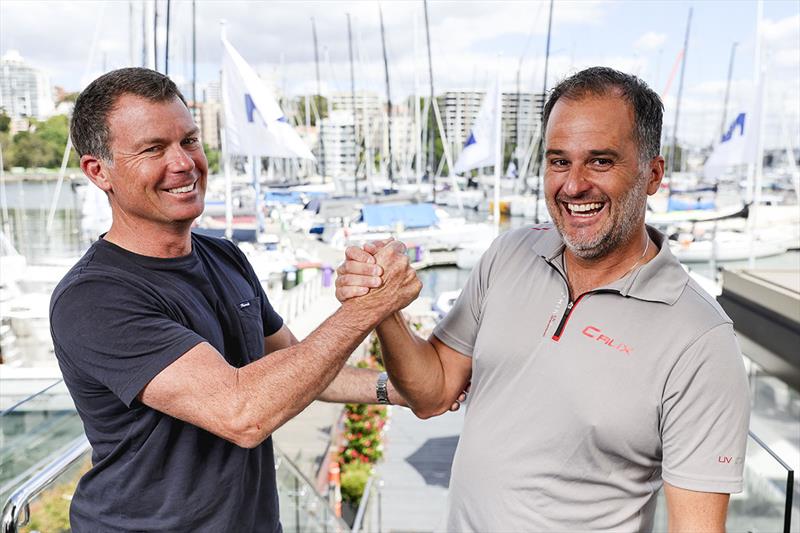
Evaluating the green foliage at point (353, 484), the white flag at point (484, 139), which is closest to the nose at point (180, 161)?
the green foliage at point (353, 484)

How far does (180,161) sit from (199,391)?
69cm

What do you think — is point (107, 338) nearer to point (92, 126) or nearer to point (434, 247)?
point (92, 126)

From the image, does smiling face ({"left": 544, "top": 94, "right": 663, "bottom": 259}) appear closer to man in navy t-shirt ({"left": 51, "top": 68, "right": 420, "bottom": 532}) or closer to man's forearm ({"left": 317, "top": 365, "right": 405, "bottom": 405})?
man in navy t-shirt ({"left": 51, "top": 68, "right": 420, "bottom": 532})

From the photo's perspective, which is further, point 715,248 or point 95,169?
point 715,248

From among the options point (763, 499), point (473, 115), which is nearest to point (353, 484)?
point (763, 499)

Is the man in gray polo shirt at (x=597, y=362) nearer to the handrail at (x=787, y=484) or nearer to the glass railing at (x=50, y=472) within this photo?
the handrail at (x=787, y=484)

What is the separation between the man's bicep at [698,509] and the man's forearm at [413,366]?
0.77 meters

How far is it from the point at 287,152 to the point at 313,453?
527 cm

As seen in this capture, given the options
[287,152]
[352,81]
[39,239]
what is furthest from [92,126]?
[352,81]

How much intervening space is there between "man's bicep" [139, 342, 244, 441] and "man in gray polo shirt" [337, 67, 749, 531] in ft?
1.22

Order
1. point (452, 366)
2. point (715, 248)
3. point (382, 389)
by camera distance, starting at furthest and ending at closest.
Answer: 1. point (715, 248)
2. point (382, 389)
3. point (452, 366)

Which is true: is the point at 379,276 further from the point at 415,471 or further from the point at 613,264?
the point at 415,471

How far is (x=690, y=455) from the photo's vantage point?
1603mm

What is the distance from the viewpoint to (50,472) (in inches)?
90.7
